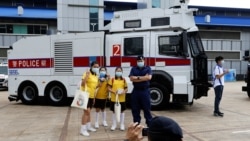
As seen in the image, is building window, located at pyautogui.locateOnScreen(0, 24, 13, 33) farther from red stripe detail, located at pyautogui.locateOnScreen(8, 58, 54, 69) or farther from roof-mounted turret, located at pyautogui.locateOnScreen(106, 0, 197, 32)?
roof-mounted turret, located at pyautogui.locateOnScreen(106, 0, 197, 32)

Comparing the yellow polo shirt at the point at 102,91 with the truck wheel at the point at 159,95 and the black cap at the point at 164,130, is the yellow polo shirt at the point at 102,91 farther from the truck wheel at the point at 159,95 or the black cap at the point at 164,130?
the black cap at the point at 164,130

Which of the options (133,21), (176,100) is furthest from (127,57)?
(176,100)

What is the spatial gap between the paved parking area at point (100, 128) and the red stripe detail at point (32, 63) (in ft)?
5.37

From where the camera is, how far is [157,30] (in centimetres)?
1184

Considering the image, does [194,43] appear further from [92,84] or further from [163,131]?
[163,131]

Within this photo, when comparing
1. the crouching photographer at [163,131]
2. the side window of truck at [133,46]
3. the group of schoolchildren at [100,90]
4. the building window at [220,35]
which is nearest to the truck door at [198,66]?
the side window of truck at [133,46]

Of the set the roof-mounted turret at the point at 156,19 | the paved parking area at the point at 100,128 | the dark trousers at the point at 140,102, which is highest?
the roof-mounted turret at the point at 156,19

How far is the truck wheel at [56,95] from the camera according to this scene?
1319 centimetres

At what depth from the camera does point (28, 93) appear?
14117 millimetres

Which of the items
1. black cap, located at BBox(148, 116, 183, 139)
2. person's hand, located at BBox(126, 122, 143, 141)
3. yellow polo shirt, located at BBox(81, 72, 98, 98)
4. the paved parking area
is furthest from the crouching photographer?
yellow polo shirt, located at BBox(81, 72, 98, 98)

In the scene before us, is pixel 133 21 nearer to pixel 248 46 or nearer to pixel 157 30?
pixel 157 30

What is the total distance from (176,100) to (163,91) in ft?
1.69

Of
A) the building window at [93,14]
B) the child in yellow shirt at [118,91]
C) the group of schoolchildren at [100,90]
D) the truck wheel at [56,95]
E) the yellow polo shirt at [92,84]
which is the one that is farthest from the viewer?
the building window at [93,14]

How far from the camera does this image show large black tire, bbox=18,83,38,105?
13830 millimetres
